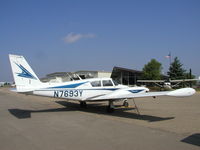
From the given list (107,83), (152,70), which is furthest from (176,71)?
(107,83)

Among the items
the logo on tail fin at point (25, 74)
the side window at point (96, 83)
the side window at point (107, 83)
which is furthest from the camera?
the side window at point (107, 83)

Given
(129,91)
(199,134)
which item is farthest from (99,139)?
(129,91)

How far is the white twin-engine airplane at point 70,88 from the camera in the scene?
1005 cm

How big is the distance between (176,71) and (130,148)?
4409cm

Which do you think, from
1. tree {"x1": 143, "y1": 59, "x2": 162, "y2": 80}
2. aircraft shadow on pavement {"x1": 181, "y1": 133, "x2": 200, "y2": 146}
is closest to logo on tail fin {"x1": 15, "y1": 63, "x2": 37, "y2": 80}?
aircraft shadow on pavement {"x1": 181, "y1": 133, "x2": 200, "y2": 146}

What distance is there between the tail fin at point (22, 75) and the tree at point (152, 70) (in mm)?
35478

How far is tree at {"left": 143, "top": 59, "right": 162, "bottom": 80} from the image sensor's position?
4315 centimetres

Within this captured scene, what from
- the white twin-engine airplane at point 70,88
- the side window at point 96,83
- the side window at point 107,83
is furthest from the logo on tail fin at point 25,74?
the side window at point 107,83

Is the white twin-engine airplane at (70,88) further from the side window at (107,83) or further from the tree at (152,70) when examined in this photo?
the tree at (152,70)

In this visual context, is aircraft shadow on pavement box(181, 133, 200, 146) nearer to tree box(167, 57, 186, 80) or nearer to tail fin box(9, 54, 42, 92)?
tail fin box(9, 54, 42, 92)

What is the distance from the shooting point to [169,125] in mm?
7348

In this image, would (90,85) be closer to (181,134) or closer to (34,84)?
(34,84)

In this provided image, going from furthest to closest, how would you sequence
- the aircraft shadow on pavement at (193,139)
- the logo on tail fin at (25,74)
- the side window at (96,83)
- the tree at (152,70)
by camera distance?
the tree at (152,70), the side window at (96,83), the logo on tail fin at (25,74), the aircraft shadow on pavement at (193,139)

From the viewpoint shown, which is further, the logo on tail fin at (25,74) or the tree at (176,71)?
the tree at (176,71)
